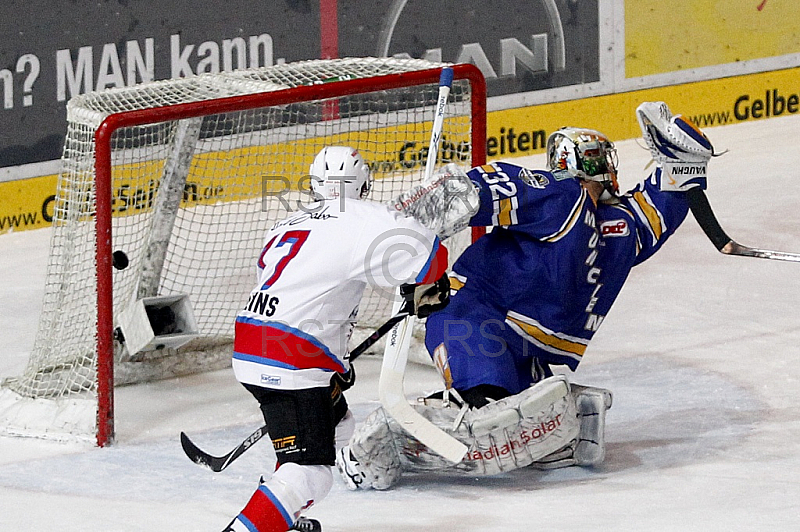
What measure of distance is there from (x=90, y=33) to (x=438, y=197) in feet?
10.5

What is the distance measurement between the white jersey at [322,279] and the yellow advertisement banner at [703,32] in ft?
14.6

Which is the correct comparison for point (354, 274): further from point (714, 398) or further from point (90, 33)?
point (90, 33)

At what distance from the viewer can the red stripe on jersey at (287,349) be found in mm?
3129

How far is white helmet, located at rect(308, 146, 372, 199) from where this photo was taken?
3.28 m

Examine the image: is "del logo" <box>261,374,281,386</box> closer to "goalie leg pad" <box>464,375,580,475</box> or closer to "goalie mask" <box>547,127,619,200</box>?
"goalie leg pad" <box>464,375,580,475</box>

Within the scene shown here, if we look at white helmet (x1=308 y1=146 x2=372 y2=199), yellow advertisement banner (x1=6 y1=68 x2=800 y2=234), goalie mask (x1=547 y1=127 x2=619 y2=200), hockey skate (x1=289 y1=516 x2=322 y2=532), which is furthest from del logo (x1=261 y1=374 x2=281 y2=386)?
yellow advertisement banner (x1=6 y1=68 x2=800 y2=234)

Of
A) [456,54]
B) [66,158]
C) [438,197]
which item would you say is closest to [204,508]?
[438,197]

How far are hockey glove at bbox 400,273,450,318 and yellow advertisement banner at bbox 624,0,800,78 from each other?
433 cm

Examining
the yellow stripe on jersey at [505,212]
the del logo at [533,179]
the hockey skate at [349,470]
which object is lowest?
the hockey skate at [349,470]

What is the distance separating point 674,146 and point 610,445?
2.66 ft

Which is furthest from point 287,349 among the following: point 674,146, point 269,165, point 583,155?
point 269,165

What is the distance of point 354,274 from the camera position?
309cm

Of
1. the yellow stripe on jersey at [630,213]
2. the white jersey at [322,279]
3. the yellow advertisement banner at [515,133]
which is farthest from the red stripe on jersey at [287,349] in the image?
the yellow advertisement banner at [515,133]

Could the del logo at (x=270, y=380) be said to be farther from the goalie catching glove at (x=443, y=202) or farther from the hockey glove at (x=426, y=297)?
the goalie catching glove at (x=443, y=202)
